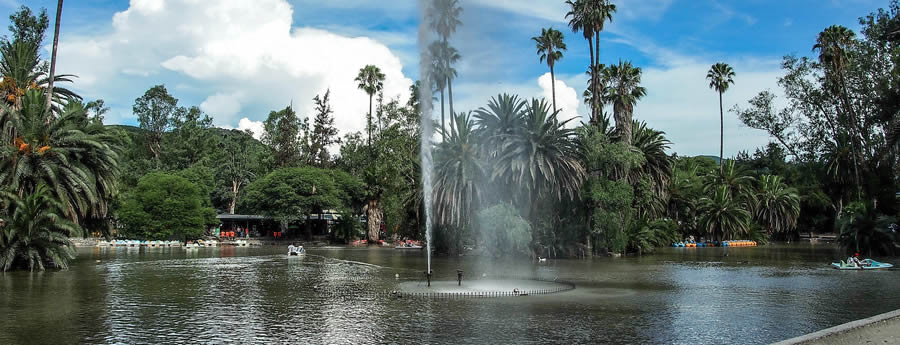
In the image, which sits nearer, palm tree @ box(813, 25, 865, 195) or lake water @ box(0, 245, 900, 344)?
lake water @ box(0, 245, 900, 344)

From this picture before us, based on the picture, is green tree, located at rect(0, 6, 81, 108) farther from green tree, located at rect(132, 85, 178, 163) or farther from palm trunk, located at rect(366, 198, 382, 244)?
green tree, located at rect(132, 85, 178, 163)

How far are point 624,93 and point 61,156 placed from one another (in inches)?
1632

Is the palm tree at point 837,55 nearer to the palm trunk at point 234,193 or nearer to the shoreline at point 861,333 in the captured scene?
the shoreline at point 861,333

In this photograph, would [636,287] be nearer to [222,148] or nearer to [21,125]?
[21,125]

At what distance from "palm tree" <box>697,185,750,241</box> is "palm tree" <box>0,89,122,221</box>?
54.7 m

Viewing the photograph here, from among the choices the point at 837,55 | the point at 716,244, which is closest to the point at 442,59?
the point at 837,55

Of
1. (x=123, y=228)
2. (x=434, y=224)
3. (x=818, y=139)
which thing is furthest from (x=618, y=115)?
(x=123, y=228)

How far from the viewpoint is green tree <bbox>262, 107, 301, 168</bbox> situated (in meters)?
89.8

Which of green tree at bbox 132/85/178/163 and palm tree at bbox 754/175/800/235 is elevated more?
green tree at bbox 132/85/178/163

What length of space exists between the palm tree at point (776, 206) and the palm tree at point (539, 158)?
3969 centimetres

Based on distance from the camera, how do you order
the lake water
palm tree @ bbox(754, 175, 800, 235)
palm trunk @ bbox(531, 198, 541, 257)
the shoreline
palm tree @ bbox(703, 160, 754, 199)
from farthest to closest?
palm tree @ bbox(754, 175, 800, 235)
palm tree @ bbox(703, 160, 754, 199)
palm trunk @ bbox(531, 198, 541, 257)
the lake water
the shoreline

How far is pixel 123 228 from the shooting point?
64875 millimetres

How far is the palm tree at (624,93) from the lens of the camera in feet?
175

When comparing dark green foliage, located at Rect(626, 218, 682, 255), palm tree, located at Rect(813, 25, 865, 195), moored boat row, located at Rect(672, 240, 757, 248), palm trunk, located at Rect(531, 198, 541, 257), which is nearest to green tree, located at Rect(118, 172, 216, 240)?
palm trunk, located at Rect(531, 198, 541, 257)
